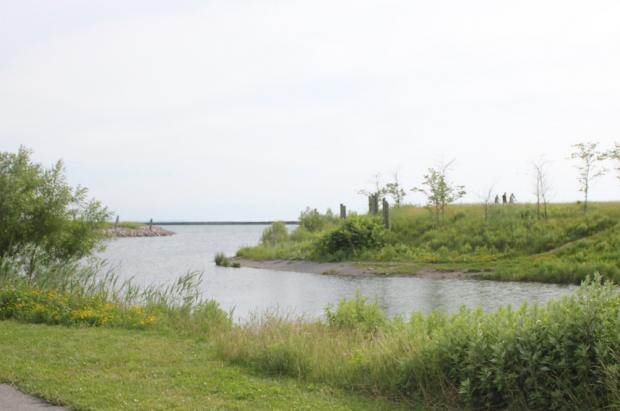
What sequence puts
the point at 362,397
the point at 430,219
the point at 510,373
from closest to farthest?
the point at 510,373
the point at 362,397
the point at 430,219

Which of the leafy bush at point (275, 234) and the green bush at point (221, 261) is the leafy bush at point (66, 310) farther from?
the leafy bush at point (275, 234)

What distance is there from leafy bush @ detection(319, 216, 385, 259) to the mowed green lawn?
34192 millimetres

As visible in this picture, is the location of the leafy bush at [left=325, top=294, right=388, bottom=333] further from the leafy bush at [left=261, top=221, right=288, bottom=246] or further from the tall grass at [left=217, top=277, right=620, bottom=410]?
the leafy bush at [left=261, top=221, right=288, bottom=246]

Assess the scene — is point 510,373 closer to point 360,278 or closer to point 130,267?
point 360,278

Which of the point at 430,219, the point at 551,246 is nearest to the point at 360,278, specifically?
the point at 551,246

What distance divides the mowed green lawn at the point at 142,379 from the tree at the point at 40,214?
27.6 ft

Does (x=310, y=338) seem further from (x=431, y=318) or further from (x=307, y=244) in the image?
(x=307, y=244)

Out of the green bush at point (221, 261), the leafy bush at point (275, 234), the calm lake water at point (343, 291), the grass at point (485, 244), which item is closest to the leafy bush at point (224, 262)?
the green bush at point (221, 261)

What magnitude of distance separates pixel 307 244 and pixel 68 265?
3240cm

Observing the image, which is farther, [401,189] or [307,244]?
[401,189]

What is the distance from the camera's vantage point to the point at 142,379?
9062 mm

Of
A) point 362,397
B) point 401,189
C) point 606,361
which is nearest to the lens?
point 606,361

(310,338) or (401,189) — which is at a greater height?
(401,189)

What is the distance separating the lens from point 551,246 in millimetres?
Result: 38531
